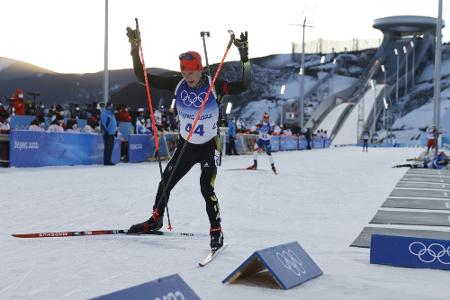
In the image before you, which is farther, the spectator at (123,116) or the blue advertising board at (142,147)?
the spectator at (123,116)

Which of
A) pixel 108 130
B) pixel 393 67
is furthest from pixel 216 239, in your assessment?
pixel 393 67

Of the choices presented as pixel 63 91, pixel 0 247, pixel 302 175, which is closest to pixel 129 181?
pixel 302 175

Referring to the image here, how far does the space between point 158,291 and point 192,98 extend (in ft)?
10.5

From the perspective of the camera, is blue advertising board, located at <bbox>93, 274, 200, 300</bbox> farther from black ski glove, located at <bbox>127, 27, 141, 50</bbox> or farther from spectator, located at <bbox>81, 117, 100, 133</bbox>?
spectator, located at <bbox>81, 117, 100, 133</bbox>

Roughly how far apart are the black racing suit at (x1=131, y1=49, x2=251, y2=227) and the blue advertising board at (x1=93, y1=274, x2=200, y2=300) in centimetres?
265

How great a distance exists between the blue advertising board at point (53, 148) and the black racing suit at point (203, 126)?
1143 centimetres

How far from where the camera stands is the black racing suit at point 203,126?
6047 millimetres

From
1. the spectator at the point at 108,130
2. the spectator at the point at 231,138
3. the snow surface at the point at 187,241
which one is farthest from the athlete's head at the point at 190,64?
the spectator at the point at 231,138

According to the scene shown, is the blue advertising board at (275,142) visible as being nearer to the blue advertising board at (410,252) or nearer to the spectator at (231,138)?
the spectator at (231,138)

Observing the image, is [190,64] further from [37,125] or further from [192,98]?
[37,125]

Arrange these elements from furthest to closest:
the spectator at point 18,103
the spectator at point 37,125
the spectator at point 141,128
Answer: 1. the spectator at point 141,128
2. the spectator at point 18,103
3. the spectator at point 37,125

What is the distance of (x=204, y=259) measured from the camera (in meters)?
5.54

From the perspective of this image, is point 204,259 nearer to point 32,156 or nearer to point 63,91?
point 32,156

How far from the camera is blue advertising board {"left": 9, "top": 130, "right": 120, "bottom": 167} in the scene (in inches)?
663
